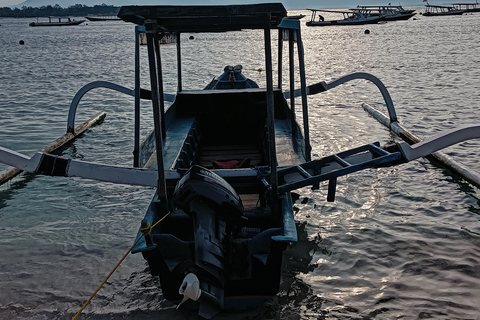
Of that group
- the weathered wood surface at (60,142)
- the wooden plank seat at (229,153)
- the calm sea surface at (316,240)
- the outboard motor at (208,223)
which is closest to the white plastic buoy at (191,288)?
the outboard motor at (208,223)

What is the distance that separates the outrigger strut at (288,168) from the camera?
5.98 metres

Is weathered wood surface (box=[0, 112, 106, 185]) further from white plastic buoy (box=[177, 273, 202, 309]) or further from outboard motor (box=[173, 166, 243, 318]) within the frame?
white plastic buoy (box=[177, 273, 202, 309])

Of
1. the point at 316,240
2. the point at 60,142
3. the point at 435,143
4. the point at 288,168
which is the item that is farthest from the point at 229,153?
the point at 60,142

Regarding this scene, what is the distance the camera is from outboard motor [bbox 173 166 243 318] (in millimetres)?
4746

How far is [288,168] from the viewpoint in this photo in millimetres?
6465

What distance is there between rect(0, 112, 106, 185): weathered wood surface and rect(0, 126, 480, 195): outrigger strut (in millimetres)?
4840

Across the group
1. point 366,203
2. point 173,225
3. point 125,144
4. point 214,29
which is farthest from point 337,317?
point 125,144

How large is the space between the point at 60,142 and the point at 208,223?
9.81m

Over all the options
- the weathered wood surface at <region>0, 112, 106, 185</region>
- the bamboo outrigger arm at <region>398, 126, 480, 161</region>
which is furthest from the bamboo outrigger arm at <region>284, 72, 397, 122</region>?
the weathered wood surface at <region>0, 112, 106, 185</region>

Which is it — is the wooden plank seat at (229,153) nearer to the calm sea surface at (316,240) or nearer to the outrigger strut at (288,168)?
the calm sea surface at (316,240)

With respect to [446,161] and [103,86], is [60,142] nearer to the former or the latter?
[103,86]

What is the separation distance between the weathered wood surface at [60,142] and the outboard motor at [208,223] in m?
7.14

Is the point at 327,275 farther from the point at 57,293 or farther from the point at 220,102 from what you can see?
the point at 220,102

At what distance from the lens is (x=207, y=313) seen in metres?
4.72
